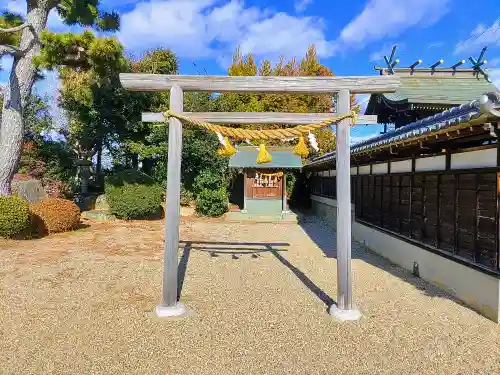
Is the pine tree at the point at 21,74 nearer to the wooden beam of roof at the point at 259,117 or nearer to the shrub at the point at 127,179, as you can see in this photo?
the shrub at the point at 127,179

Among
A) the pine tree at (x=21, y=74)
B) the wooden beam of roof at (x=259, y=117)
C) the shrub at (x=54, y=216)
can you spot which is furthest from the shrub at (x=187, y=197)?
the wooden beam of roof at (x=259, y=117)

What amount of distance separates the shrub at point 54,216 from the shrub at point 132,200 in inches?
90.1

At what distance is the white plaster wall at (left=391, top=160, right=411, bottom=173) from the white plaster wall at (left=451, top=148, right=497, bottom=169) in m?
1.56

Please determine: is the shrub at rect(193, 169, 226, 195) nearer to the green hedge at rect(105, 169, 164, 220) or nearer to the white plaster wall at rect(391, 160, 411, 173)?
the green hedge at rect(105, 169, 164, 220)

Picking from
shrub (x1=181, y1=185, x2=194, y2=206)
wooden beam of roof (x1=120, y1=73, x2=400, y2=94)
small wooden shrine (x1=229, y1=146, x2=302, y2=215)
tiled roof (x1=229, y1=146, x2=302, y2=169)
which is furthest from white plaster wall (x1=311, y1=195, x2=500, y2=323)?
shrub (x1=181, y1=185, x2=194, y2=206)

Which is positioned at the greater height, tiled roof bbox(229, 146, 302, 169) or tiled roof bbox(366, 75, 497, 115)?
tiled roof bbox(366, 75, 497, 115)

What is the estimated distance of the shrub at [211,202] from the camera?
1457 cm

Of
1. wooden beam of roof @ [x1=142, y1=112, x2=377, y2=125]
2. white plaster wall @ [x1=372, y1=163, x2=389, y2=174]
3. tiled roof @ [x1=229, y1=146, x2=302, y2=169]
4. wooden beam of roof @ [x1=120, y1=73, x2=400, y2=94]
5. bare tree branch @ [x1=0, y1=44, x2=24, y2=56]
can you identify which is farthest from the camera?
tiled roof @ [x1=229, y1=146, x2=302, y2=169]

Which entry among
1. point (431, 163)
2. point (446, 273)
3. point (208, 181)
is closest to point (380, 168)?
point (431, 163)

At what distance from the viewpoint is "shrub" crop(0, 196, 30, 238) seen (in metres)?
8.38

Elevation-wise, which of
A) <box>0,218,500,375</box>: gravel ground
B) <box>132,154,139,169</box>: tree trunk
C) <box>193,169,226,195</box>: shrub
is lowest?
<box>0,218,500,375</box>: gravel ground

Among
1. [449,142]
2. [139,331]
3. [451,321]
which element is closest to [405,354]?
[451,321]

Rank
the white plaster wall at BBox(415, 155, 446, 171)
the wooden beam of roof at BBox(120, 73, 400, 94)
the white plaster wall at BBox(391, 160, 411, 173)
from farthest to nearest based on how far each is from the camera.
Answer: the white plaster wall at BBox(391, 160, 411, 173) → the white plaster wall at BBox(415, 155, 446, 171) → the wooden beam of roof at BBox(120, 73, 400, 94)

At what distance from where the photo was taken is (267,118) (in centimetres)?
450
